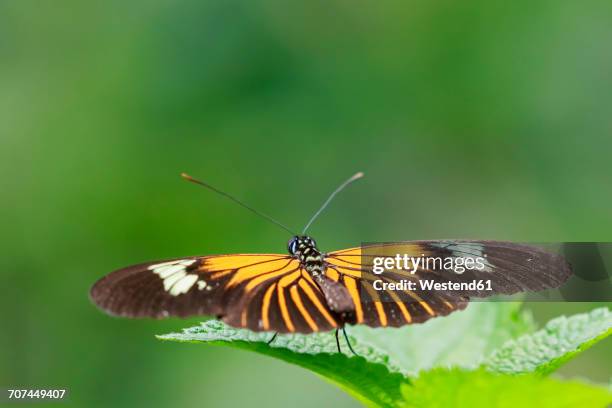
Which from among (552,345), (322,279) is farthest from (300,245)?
(552,345)

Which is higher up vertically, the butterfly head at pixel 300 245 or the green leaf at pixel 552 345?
the butterfly head at pixel 300 245

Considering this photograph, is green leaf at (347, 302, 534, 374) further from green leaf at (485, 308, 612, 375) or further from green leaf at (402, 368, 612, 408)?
green leaf at (402, 368, 612, 408)

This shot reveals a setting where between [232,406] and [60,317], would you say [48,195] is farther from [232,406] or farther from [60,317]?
[232,406]

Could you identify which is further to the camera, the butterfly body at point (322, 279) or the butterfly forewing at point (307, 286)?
the butterfly body at point (322, 279)

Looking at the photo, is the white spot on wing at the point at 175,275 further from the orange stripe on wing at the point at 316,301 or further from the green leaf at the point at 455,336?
the green leaf at the point at 455,336

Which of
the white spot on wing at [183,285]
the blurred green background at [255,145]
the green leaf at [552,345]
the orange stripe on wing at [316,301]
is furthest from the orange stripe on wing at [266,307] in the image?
the blurred green background at [255,145]
